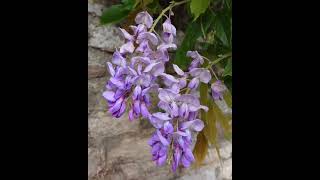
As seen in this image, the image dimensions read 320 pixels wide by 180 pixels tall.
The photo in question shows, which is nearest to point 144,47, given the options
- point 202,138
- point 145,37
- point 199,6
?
point 145,37

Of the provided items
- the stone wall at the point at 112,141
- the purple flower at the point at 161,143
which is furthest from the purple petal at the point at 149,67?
the stone wall at the point at 112,141

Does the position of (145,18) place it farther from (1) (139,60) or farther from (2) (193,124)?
(2) (193,124)

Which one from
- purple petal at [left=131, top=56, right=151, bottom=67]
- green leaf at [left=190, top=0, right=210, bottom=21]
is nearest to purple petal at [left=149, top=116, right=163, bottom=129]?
purple petal at [left=131, top=56, right=151, bottom=67]
